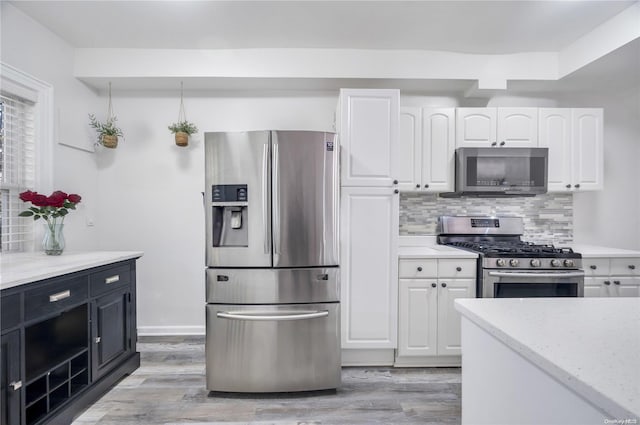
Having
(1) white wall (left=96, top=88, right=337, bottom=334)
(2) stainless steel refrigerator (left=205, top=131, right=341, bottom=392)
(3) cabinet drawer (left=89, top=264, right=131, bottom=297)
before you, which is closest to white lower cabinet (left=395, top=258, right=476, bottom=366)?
(2) stainless steel refrigerator (left=205, top=131, right=341, bottom=392)

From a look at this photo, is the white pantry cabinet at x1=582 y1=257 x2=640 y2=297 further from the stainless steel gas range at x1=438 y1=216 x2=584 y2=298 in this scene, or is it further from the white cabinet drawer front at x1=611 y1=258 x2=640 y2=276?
the stainless steel gas range at x1=438 y1=216 x2=584 y2=298

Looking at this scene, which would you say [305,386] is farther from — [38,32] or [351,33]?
[38,32]

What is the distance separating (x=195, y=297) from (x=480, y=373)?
8.78 feet

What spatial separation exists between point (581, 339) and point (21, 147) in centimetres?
329

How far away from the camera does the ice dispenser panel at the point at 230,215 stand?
200cm

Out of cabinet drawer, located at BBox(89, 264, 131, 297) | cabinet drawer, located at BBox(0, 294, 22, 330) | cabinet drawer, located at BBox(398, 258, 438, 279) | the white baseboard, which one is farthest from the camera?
the white baseboard

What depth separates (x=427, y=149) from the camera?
2682 millimetres

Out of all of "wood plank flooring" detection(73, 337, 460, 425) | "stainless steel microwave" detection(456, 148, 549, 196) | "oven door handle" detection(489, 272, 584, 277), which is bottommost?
"wood plank flooring" detection(73, 337, 460, 425)

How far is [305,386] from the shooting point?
200 centimetres

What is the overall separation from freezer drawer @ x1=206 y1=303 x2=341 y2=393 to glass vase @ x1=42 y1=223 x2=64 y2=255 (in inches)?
44.3

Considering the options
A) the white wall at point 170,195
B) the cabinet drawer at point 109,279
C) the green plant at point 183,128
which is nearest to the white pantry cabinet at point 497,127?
the white wall at point 170,195

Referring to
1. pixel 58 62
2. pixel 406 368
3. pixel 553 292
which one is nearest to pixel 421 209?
pixel 553 292

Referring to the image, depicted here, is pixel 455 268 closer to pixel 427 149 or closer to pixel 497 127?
pixel 427 149

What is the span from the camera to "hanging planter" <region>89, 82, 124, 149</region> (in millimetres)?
2781
